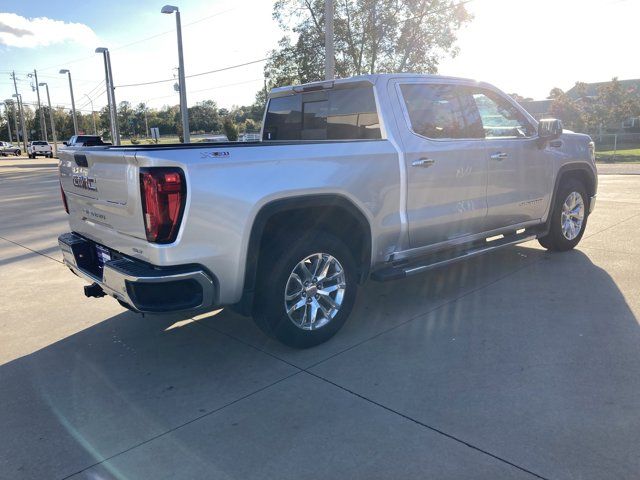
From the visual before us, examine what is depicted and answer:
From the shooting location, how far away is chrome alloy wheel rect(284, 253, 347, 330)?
3801 mm

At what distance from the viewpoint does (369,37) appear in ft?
85.1

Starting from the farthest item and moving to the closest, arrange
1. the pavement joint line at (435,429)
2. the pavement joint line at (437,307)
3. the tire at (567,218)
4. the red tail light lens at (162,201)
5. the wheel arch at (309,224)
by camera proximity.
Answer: the tire at (567,218) → the pavement joint line at (437,307) → the wheel arch at (309,224) → the red tail light lens at (162,201) → the pavement joint line at (435,429)

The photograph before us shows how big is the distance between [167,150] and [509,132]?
3699 millimetres

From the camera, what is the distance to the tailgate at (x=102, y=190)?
10.5 ft

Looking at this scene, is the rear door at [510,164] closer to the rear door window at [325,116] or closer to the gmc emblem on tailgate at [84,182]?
the rear door window at [325,116]

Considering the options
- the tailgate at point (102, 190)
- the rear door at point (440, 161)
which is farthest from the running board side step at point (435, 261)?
the tailgate at point (102, 190)

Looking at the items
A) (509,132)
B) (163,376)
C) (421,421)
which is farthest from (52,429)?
(509,132)

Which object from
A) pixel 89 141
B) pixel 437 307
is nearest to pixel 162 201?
pixel 437 307

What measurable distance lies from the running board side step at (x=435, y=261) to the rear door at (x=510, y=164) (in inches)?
7.5

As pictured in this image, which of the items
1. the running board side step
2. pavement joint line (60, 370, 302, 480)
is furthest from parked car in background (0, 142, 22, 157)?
pavement joint line (60, 370, 302, 480)

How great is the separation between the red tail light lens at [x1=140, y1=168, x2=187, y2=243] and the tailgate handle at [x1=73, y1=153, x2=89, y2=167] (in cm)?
92

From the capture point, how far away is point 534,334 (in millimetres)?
4059

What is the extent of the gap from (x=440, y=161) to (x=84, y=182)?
2.88m

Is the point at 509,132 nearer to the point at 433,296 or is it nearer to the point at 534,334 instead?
the point at 433,296
